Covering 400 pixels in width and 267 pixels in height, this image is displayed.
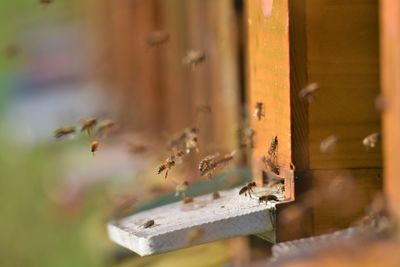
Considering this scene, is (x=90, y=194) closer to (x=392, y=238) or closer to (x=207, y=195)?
(x=207, y=195)

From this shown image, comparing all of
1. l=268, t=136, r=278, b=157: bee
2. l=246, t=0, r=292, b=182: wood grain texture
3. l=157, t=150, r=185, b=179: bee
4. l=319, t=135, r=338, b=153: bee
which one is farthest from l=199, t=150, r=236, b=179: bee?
l=319, t=135, r=338, b=153: bee

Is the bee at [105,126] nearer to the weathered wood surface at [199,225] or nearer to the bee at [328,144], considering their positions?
the weathered wood surface at [199,225]

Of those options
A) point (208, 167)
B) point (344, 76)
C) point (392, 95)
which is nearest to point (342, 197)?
point (344, 76)

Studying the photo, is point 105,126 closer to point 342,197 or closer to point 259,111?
point 259,111

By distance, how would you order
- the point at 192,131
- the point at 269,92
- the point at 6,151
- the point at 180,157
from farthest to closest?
the point at 6,151 → the point at 192,131 → the point at 180,157 → the point at 269,92

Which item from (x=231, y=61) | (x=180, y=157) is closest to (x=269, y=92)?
(x=180, y=157)

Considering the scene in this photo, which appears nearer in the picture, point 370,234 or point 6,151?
point 370,234

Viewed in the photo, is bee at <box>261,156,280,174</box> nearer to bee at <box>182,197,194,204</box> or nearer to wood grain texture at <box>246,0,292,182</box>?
wood grain texture at <box>246,0,292,182</box>
